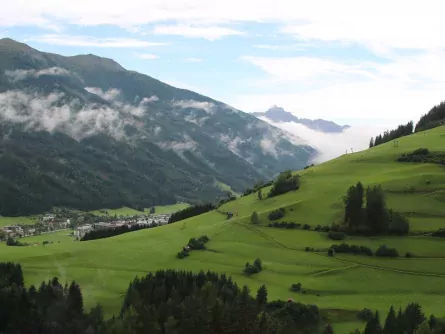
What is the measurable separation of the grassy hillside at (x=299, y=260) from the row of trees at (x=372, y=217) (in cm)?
503

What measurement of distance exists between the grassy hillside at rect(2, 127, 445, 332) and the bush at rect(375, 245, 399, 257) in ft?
8.48

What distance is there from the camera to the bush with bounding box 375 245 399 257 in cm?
14475

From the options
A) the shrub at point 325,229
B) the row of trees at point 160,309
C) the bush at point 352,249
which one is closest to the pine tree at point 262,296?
the row of trees at point 160,309

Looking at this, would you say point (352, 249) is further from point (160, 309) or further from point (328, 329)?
point (160, 309)

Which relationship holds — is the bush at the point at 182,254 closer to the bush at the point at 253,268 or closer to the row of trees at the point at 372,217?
the bush at the point at 253,268

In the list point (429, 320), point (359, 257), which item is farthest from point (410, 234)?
point (429, 320)

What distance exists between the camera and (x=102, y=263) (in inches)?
6412

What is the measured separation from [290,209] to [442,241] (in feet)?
203

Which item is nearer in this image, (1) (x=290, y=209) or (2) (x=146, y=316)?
(2) (x=146, y=316)

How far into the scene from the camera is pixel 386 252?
477 feet

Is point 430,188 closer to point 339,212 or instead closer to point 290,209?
point 339,212

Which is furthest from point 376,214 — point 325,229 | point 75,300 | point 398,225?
point 75,300

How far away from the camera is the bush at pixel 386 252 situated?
14475 centimetres

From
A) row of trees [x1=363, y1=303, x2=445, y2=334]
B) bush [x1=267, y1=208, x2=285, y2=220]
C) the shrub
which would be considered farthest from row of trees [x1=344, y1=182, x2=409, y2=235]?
row of trees [x1=363, y1=303, x2=445, y2=334]
